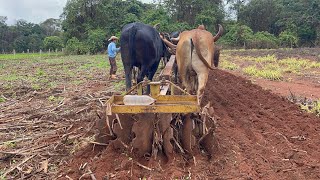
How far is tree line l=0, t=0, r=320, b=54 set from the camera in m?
39.6

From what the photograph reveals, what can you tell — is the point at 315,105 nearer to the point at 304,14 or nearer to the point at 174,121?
the point at 174,121

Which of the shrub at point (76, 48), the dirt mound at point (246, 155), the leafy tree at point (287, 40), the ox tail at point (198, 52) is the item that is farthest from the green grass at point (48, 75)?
the leafy tree at point (287, 40)

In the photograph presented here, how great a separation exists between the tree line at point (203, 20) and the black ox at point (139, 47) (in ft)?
98.9

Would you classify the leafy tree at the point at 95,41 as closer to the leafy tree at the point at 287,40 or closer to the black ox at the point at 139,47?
the leafy tree at the point at 287,40

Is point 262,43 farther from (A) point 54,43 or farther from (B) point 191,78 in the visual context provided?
(B) point 191,78

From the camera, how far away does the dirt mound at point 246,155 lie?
4.06 m

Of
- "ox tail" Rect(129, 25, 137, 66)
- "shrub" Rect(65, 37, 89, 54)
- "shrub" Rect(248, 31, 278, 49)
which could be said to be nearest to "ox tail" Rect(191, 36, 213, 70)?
"ox tail" Rect(129, 25, 137, 66)

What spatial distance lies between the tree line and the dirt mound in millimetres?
31152

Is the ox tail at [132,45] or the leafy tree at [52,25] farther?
the leafy tree at [52,25]

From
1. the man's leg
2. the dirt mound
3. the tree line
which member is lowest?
the dirt mound

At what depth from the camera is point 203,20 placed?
42812 millimetres

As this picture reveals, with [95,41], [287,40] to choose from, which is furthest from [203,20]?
[95,41]

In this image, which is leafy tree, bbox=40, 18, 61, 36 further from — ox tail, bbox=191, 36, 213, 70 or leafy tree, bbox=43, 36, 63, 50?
ox tail, bbox=191, 36, 213, 70

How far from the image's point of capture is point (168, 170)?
4.04 meters
